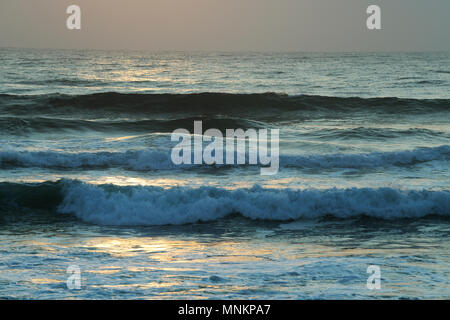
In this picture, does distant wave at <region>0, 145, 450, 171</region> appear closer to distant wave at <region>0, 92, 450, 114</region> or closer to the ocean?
the ocean

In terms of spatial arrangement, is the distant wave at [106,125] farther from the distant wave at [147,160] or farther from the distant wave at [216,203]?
the distant wave at [216,203]

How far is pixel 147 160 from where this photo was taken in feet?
44.2

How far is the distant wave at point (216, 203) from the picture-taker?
9.69 metres

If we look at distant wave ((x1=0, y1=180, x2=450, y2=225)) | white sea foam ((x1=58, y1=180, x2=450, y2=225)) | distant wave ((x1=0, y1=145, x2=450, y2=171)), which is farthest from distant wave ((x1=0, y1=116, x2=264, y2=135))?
→ white sea foam ((x1=58, y1=180, x2=450, y2=225))

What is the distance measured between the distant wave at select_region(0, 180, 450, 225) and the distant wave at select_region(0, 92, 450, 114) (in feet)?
50.6

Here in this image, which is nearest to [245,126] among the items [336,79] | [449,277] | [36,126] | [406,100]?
[36,126]

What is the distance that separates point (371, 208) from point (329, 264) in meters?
3.69

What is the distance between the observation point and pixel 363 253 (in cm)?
721

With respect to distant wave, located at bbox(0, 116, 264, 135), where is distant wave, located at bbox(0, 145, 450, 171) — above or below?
below

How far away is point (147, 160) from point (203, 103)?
14.1 metres

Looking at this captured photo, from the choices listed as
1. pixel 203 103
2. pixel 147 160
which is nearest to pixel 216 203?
pixel 147 160

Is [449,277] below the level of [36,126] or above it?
below

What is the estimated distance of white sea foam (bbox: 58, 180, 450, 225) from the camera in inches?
381
